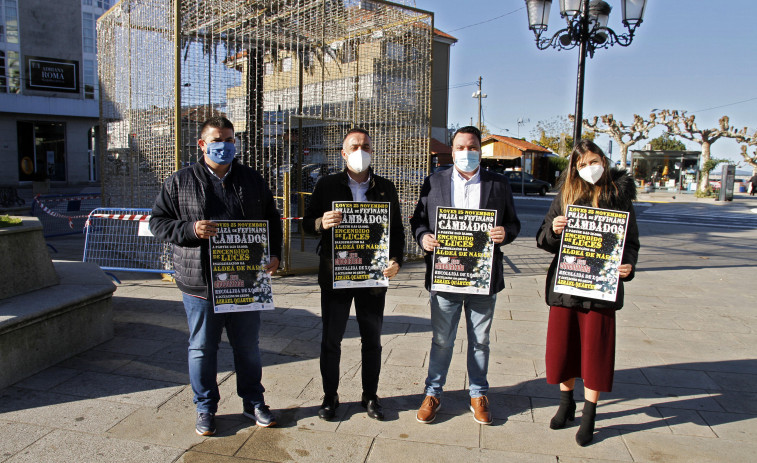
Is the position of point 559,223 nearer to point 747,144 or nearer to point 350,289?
point 350,289

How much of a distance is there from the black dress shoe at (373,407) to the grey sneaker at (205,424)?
1013 millimetres

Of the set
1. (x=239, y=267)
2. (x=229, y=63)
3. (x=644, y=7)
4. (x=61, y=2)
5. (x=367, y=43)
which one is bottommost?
(x=239, y=267)

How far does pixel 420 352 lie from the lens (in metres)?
4.84

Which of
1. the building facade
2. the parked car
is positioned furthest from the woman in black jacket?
the parked car

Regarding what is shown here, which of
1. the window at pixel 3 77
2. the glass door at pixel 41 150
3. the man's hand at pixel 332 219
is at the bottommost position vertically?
the man's hand at pixel 332 219

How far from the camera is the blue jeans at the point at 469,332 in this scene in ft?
11.6

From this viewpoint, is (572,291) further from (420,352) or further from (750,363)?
(750,363)

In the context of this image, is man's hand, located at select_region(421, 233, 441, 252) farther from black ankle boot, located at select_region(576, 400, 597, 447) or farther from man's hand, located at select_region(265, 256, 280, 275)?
black ankle boot, located at select_region(576, 400, 597, 447)

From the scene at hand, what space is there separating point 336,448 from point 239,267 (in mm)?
1269

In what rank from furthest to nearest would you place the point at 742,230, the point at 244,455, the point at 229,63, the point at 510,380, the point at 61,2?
the point at 61,2
the point at 742,230
the point at 229,63
the point at 510,380
the point at 244,455

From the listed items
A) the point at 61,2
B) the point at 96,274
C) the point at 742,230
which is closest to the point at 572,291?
the point at 96,274

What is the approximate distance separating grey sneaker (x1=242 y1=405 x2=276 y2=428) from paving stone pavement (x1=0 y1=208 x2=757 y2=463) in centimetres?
6

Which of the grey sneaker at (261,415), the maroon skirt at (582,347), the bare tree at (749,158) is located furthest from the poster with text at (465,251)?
the bare tree at (749,158)

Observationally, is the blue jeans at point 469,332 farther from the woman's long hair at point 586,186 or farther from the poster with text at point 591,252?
the woman's long hair at point 586,186
